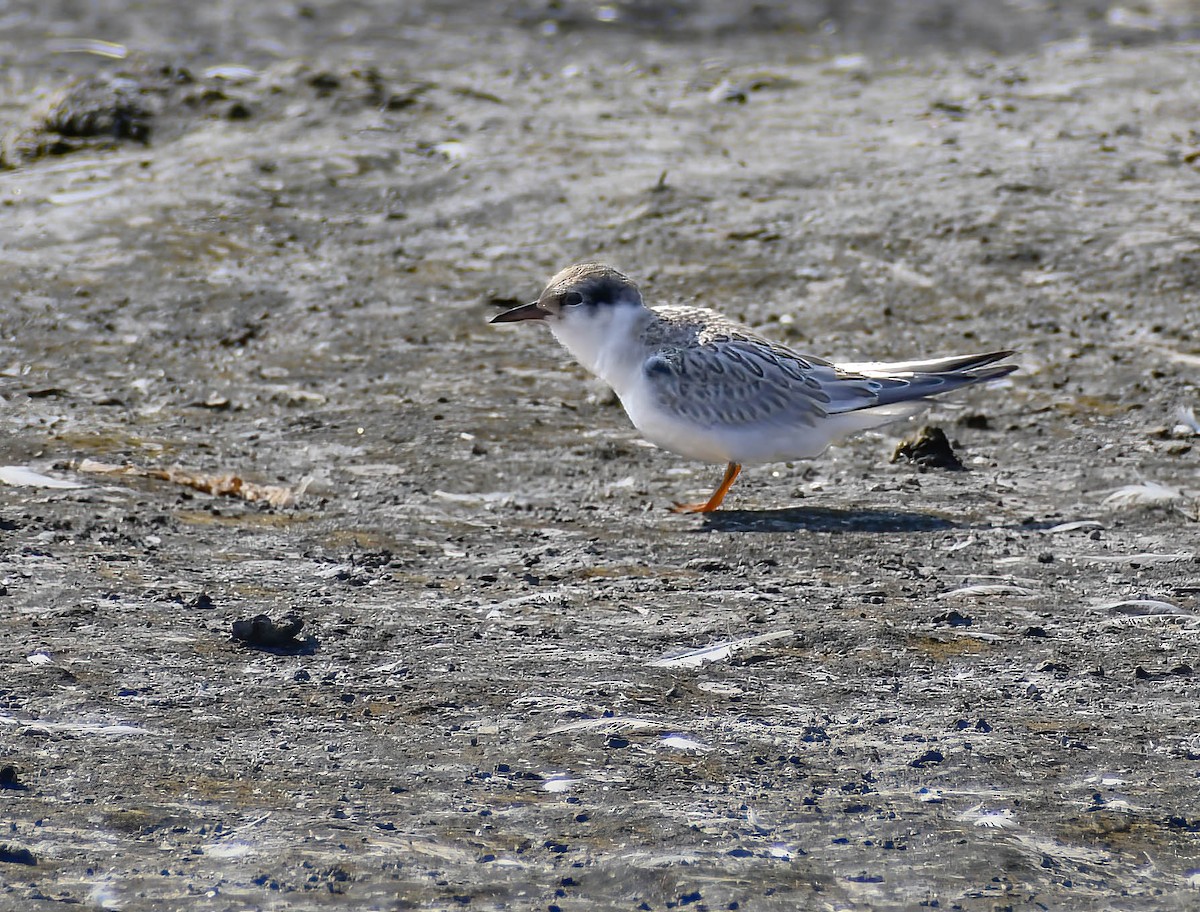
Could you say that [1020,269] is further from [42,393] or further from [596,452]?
[42,393]

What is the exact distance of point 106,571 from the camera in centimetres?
540

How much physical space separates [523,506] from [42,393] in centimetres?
269

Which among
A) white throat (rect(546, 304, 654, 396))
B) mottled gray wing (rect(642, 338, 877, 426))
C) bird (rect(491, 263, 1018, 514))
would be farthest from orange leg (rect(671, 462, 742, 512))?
white throat (rect(546, 304, 654, 396))

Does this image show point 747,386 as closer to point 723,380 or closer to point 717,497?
point 723,380

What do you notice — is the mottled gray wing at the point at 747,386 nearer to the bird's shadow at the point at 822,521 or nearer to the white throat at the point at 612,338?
the white throat at the point at 612,338

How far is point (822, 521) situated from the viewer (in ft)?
20.3

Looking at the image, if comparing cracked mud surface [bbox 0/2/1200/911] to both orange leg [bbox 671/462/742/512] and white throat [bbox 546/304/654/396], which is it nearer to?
orange leg [bbox 671/462/742/512]

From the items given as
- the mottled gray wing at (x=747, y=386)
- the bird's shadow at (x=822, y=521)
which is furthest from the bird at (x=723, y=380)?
the bird's shadow at (x=822, y=521)

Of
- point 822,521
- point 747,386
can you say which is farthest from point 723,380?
point 822,521

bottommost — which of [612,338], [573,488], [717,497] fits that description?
[573,488]

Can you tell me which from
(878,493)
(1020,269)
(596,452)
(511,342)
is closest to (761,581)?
(878,493)

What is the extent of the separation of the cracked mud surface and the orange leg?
A: 0.18 ft

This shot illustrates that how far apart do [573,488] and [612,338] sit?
677mm

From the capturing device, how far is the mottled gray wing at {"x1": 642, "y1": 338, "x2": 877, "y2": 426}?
6.37 m
